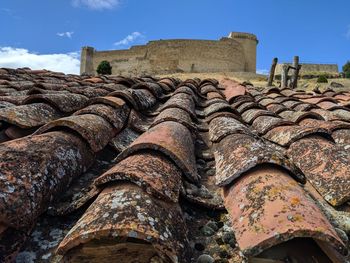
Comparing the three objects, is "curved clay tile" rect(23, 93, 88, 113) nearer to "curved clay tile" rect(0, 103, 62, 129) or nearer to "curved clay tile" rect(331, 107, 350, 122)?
"curved clay tile" rect(0, 103, 62, 129)

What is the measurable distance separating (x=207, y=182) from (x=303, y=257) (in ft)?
2.71

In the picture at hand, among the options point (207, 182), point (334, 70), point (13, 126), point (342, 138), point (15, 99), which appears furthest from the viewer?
point (334, 70)

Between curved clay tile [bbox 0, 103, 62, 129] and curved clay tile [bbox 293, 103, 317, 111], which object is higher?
curved clay tile [bbox 293, 103, 317, 111]

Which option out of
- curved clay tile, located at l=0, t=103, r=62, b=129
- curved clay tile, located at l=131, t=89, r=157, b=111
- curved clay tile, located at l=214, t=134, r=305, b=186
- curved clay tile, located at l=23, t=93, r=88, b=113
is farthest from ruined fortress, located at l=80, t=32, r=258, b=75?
curved clay tile, located at l=214, t=134, r=305, b=186

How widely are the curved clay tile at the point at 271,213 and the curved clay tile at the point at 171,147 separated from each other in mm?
304

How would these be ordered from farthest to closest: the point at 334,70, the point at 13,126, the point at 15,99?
the point at 334,70 → the point at 15,99 → the point at 13,126

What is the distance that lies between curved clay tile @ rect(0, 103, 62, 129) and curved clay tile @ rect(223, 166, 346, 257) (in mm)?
1695

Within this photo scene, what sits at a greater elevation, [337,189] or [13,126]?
[13,126]

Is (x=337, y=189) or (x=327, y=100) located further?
(x=327, y=100)

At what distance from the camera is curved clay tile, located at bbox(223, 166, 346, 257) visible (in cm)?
114

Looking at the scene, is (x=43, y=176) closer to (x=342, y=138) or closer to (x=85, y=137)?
(x=85, y=137)

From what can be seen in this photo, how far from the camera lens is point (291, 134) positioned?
8.04 ft

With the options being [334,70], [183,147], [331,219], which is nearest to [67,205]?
[183,147]

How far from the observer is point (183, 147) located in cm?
206
